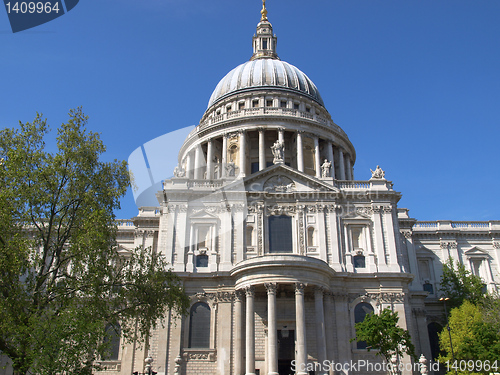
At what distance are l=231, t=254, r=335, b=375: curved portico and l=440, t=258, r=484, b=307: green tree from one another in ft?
52.4

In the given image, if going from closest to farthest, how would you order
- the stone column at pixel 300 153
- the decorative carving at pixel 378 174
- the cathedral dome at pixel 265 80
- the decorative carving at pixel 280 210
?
the decorative carving at pixel 280 210 < the decorative carving at pixel 378 174 < the stone column at pixel 300 153 < the cathedral dome at pixel 265 80

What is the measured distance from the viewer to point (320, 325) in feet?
108

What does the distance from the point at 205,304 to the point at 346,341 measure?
10.8 metres

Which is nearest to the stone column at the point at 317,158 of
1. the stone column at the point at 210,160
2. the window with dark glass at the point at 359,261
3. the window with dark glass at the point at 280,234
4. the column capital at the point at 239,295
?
the stone column at the point at 210,160

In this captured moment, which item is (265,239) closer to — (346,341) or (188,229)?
(188,229)

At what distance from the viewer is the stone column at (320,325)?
32281mm

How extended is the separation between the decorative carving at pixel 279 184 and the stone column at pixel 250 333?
965cm

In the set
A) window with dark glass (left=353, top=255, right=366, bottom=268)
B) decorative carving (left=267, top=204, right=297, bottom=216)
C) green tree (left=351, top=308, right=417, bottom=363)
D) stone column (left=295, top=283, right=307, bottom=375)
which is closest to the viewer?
green tree (left=351, top=308, right=417, bottom=363)

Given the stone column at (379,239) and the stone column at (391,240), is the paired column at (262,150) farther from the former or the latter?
the stone column at (391,240)

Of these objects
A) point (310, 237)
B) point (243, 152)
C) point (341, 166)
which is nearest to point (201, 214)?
point (310, 237)

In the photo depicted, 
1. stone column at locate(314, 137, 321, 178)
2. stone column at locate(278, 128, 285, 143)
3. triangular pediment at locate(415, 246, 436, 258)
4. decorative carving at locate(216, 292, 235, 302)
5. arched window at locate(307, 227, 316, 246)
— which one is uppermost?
stone column at locate(278, 128, 285, 143)

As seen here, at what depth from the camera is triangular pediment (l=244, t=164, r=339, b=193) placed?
39562 mm

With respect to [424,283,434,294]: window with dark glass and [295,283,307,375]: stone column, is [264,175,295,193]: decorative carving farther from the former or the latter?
[424,283,434,294]: window with dark glass

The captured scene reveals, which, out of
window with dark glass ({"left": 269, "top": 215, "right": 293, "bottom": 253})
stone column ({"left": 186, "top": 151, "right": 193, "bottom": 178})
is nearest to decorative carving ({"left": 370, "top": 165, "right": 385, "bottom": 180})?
window with dark glass ({"left": 269, "top": 215, "right": 293, "bottom": 253})
